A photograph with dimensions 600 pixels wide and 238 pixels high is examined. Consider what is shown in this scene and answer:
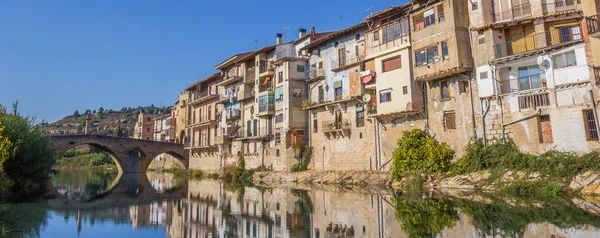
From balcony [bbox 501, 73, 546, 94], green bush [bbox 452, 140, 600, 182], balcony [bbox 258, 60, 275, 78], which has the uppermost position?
balcony [bbox 258, 60, 275, 78]

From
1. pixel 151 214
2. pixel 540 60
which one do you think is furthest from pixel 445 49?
pixel 151 214

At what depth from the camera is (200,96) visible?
216ft

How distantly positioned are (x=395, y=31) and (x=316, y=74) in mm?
10702

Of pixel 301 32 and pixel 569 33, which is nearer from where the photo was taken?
pixel 569 33

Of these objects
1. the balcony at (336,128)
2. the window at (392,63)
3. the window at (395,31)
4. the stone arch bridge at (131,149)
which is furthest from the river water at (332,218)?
the stone arch bridge at (131,149)

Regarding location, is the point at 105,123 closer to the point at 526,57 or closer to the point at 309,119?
the point at 309,119

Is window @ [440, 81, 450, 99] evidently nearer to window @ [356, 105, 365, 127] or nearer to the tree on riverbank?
window @ [356, 105, 365, 127]

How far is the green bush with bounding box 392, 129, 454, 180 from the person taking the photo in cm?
2747

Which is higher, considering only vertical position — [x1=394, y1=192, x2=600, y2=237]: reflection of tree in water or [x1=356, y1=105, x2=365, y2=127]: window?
[x1=356, y1=105, x2=365, y2=127]: window

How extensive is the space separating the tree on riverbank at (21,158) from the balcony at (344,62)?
24.1m

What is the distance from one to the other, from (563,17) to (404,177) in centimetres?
1356

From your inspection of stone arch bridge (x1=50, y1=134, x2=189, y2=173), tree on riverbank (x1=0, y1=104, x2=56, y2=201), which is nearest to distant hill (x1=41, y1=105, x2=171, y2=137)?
stone arch bridge (x1=50, y1=134, x2=189, y2=173)

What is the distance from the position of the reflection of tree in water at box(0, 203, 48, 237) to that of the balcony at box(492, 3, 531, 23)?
26649 millimetres

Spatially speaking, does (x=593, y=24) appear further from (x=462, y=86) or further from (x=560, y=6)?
(x=462, y=86)
